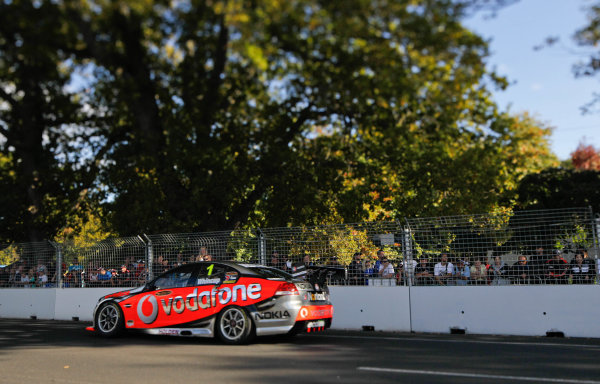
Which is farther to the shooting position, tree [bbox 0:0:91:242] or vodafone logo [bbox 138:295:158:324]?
tree [bbox 0:0:91:242]

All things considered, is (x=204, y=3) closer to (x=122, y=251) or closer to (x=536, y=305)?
(x=122, y=251)

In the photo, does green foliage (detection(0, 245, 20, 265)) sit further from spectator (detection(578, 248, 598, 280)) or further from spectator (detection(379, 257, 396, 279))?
spectator (detection(578, 248, 598, 280))

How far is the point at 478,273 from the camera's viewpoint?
1195cm

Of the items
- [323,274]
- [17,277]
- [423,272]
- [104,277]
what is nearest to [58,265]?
[104,277]

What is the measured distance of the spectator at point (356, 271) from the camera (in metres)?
13.1

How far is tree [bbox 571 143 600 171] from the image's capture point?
4594 cm

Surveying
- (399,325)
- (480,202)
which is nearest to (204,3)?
(399,325)

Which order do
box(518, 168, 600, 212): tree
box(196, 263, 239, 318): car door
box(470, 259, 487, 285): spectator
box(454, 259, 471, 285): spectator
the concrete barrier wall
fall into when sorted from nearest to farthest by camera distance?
box(196, 263, 239, 318): car door < the concrete barrier wall < box(470, 259, 487, 285): spectator < box(454, 259, 471, 285): spectator < box(518, 168, 600, 212): tree

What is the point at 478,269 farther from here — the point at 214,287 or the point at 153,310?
the point at 153,310

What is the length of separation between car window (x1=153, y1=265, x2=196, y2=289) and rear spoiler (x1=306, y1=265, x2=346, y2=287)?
7.48 feet

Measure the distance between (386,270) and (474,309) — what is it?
6.80ft

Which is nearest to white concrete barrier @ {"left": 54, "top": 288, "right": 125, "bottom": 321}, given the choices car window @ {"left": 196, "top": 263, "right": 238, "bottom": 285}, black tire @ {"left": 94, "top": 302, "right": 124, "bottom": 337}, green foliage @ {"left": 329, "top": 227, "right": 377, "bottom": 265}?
black tire @ {"left": 94, "top": 302, "right": 124, "bottom": 337}

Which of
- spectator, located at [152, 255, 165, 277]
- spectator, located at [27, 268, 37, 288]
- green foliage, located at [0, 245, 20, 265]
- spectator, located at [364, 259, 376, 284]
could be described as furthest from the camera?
green foliage, located at [0, 245, 20, 265]

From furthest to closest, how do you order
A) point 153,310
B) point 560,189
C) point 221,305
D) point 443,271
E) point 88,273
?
point 560,189
point 88,273
point 443,271
point 153,310
point 221,305
